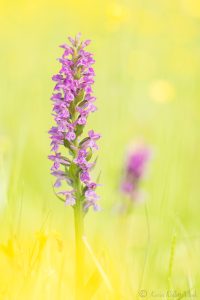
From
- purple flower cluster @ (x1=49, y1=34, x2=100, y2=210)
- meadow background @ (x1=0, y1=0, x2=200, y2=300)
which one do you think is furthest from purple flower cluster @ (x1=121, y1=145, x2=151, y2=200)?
purple flower cluster @ (x1=49, y1=34, x2=100, y2=210)

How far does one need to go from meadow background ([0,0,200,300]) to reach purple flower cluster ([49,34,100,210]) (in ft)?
0.44

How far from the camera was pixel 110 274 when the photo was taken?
88.5 inches

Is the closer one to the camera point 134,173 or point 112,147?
point 134,173

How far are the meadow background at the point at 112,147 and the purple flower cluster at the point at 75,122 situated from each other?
0.44 ft

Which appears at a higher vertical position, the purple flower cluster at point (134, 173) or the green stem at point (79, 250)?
the purple flower cluster at point (134, 173)

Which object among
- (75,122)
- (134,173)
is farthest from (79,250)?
(134,173)

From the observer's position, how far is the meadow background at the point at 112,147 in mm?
2240

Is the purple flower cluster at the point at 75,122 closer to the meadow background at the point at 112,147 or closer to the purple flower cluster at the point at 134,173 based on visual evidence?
the meadow background at the point at 112,147

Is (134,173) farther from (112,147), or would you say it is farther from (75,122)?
(75,122)

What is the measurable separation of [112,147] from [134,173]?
64.1 inches

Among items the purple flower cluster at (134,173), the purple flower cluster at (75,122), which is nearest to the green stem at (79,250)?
the purple flower cluster at (75,122)

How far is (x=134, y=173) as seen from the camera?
4.22 m

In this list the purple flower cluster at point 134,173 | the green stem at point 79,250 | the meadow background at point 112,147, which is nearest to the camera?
the green stem at point 79,250

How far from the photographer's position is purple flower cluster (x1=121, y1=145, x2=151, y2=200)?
4195 mm
